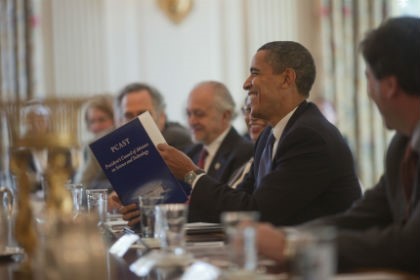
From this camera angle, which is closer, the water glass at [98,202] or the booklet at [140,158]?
the water glass at [98,202]

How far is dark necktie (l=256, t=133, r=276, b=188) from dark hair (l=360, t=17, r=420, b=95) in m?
1.09

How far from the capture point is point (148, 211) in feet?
8.68

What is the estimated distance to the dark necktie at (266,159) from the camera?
3371 millimetres

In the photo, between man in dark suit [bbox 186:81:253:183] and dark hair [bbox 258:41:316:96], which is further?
man in dark suit [bbox 186:81:253:183]

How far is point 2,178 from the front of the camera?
8.03m

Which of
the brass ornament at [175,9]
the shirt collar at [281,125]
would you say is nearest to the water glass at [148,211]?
the shirt collar at [281,125]

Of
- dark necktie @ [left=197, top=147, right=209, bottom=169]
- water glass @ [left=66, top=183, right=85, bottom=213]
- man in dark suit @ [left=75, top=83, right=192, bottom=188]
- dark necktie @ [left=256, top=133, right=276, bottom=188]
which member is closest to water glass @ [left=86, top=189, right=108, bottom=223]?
water glass @ [left=66, top=183, right=85, bottom=213]

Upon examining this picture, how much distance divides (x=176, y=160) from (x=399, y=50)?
1236mm

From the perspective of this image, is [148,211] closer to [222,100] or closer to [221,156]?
[221,156]

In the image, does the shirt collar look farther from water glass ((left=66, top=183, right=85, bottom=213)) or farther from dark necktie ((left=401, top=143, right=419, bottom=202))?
dark necktie ((left=401, top=143, right=419, bottom=202))

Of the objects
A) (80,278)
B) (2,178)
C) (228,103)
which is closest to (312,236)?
(80,278)

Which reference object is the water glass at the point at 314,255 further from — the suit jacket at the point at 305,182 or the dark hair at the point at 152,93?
the dark hair at the point at 152,93

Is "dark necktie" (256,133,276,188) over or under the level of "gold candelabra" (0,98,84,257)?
under

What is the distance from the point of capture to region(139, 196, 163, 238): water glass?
2625mm
